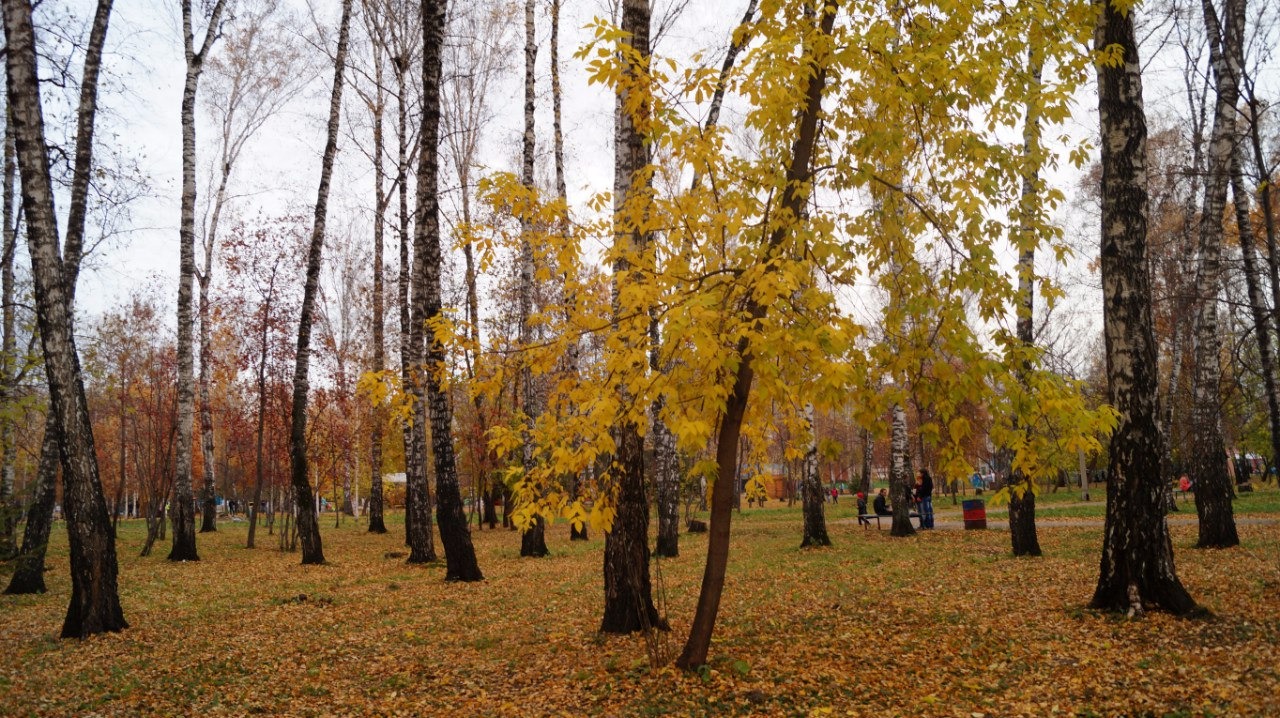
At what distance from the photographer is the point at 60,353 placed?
6879 mm

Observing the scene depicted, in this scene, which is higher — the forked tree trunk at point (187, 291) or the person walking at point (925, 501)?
the forked tree trunk at point (187, 291)

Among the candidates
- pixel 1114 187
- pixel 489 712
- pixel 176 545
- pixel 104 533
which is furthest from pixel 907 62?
pixel 176 545

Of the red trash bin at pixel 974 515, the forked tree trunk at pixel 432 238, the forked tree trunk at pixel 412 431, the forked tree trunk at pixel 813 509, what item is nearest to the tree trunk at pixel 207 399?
the forked tree trunk at pixel 412 431

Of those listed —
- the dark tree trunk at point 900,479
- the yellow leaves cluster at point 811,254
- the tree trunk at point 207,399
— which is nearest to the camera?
the yellow leaves cluster at point 811,254

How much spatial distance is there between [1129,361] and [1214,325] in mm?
5789

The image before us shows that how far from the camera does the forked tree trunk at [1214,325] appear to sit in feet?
31.7

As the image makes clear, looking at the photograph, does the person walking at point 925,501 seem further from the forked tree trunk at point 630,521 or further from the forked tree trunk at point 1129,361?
the forked tree trunk at point 630,521

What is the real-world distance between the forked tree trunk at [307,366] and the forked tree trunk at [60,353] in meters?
5.94

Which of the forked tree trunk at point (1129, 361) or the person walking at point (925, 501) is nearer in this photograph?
the forked tree trunk at point (1129, 361)

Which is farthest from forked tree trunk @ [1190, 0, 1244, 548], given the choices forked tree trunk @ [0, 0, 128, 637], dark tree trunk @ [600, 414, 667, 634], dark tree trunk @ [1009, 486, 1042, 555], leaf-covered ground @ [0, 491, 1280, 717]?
forked tree trunk @ [0, 0, 128, 637]

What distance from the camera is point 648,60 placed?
4.89 m

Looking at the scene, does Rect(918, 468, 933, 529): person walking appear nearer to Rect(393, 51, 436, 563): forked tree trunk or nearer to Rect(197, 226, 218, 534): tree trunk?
Rect(393, 51, 436, 563): forked tree trunk

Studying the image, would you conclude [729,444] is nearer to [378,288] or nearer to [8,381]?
[8,381]

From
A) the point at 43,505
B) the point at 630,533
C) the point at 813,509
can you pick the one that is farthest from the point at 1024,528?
the point at 43,505
